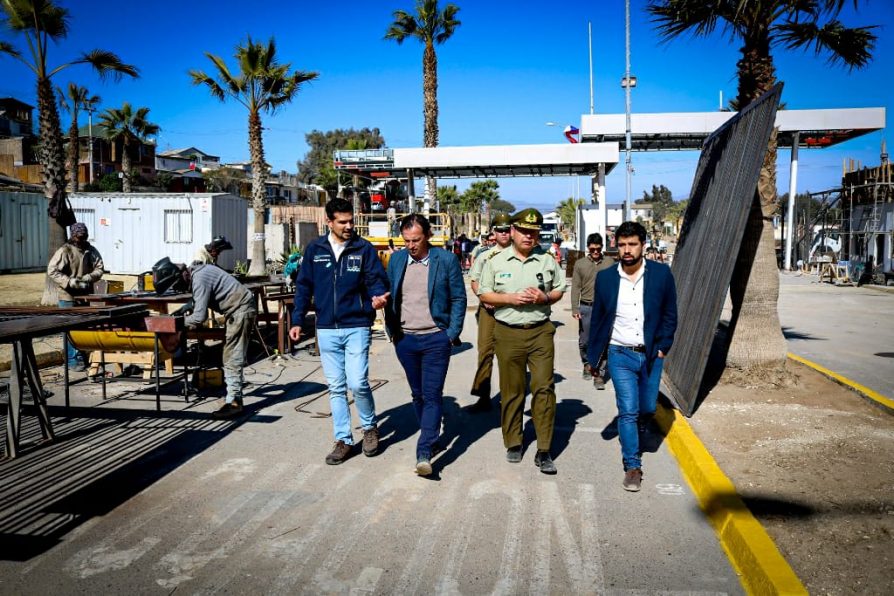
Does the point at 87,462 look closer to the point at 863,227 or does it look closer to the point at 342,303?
the point at 342,303

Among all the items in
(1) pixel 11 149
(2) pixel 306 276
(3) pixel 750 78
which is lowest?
(2) pixel 306 276

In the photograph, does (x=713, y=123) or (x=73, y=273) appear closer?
(x=73, y=273)

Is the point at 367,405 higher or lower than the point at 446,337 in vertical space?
Answer: lower

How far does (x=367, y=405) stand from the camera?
5.51m

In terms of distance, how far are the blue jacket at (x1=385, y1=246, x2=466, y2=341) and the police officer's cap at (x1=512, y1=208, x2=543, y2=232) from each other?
22.9 inches

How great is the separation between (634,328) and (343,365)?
226 centimetres

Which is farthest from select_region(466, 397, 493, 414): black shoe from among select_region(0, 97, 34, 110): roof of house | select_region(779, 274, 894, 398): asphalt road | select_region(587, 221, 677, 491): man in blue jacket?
select_region(0, 97, 34, 110): roof of house

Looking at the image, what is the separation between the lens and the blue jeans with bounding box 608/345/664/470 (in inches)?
190

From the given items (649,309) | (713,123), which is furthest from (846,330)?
(713,123)

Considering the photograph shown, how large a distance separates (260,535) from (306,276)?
2.09 meters

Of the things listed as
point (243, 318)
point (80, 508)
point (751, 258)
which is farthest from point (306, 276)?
point (751, 258)

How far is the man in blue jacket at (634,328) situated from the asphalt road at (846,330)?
4178 millimetres

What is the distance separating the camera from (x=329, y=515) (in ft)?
14.3

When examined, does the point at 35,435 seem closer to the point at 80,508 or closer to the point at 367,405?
the point at 80,508
